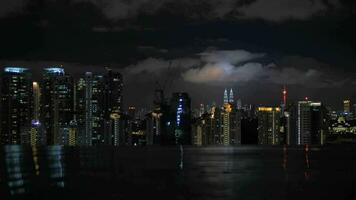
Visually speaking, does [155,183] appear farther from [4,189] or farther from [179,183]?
[4,189]

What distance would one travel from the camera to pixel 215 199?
44188 millimetres

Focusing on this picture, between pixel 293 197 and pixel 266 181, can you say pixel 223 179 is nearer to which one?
pixel 266 181

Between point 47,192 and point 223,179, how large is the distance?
79.6 ft

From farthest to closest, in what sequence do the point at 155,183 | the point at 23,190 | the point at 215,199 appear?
the point at 155,183 → the point at 23,190 → the point at 215,199

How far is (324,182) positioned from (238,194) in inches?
697

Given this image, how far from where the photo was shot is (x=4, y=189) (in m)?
47.8

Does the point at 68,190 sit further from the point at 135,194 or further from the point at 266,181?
the point at 266,181

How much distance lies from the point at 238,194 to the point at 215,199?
4618 millimetres

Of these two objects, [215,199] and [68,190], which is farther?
[68,190]

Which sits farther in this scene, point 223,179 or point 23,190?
point 223,179

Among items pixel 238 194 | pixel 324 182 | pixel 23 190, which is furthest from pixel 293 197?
pixel 23 190

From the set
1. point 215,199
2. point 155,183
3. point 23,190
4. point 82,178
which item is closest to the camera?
point 215,199

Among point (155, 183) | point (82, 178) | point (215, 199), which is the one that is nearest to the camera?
point (215, 199)

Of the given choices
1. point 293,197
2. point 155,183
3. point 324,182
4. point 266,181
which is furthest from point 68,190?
point 324,182
